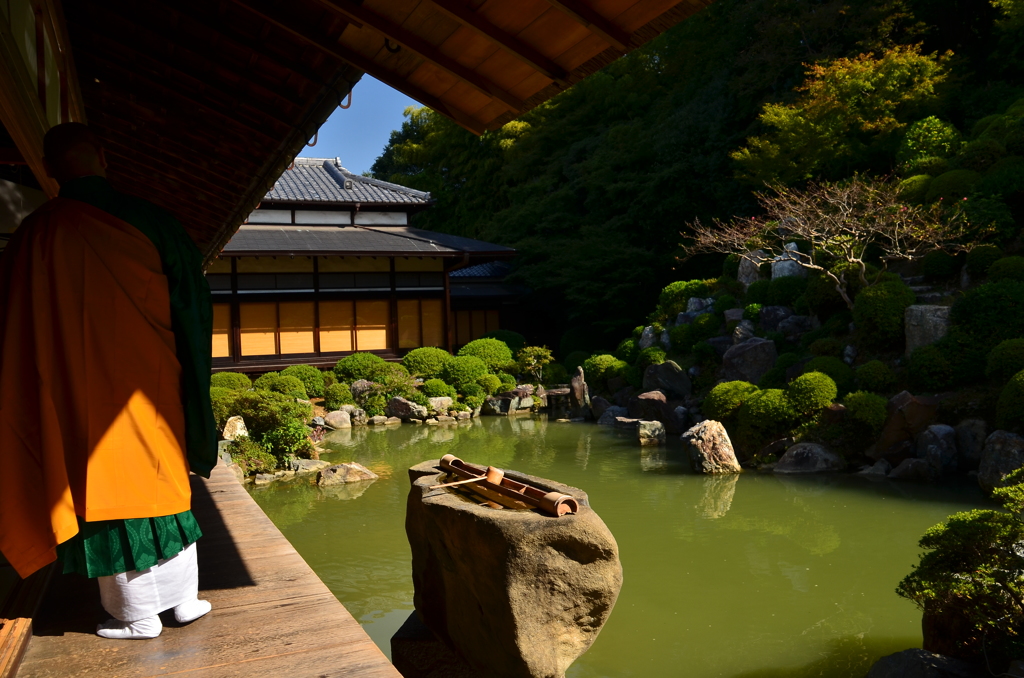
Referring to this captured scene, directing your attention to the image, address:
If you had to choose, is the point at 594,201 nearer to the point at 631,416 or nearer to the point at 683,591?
the point at 631,416

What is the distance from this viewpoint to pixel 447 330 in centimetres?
1956

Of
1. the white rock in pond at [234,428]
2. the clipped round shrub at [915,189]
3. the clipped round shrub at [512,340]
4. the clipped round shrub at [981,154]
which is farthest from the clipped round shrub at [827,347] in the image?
the clipped round shrub at [512,340]

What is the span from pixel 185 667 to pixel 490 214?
86.2 ft

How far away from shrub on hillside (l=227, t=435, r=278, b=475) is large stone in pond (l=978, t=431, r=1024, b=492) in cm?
840

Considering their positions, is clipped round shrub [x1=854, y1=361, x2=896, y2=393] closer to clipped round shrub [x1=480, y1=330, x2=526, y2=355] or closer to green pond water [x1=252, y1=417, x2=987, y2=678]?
green pond water [x1=252, y1=417, x2=987, y2=678]

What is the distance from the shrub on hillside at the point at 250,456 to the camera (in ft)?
32.3

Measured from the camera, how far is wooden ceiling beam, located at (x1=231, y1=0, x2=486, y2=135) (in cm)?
271

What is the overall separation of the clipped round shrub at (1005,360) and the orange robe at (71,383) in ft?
30.5

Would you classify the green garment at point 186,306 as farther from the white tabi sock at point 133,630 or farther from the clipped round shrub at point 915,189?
the clipped round shrub at point 915,189

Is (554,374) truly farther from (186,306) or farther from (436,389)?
(186,306)

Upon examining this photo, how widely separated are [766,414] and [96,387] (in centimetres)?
896

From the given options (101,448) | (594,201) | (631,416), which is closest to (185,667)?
(101,448)

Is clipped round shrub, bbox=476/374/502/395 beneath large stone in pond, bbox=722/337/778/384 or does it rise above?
beneath

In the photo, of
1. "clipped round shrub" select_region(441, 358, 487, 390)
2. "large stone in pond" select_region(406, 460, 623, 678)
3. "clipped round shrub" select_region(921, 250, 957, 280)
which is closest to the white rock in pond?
"clipped round shrub" select_region(441, 358, 487, 390)
